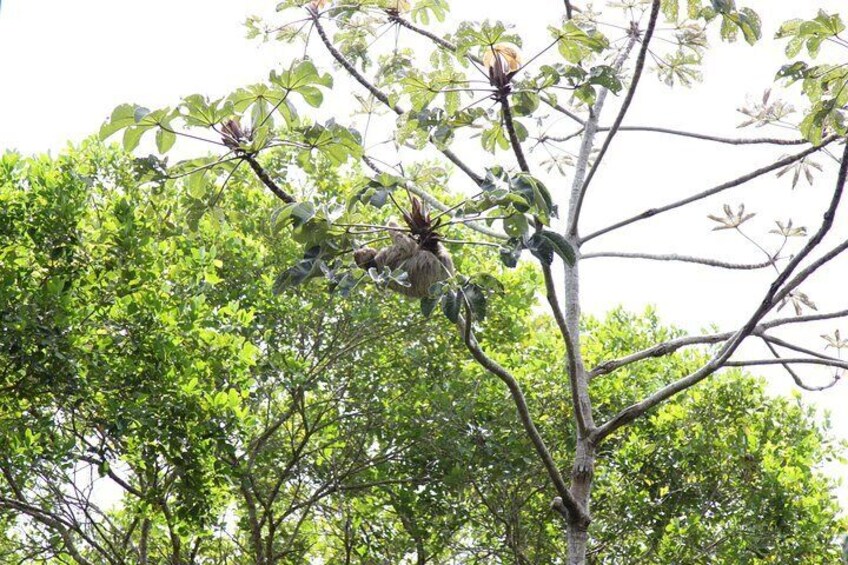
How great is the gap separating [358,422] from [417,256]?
473cm

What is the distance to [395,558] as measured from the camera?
975cm

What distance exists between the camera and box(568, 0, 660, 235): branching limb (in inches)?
152

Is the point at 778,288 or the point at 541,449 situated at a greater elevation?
the point at 778,288

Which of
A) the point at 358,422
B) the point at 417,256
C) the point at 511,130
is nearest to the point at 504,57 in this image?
the point at 511,130

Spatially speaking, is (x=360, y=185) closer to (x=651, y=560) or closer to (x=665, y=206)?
(x=665, y=206)

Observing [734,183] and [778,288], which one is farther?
[734,183]

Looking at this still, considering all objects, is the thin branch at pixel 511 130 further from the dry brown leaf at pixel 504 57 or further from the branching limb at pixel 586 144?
the branching limb at pixel 586 144

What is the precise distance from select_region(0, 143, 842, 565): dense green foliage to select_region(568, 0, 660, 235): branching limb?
2589 mm

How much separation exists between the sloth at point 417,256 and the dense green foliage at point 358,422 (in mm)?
1598

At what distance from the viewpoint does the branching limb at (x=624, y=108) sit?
3.86 m

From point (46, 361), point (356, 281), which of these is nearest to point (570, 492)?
point (356, 281)

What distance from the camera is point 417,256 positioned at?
16.3 feet

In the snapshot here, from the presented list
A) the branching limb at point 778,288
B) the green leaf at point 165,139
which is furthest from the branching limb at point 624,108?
the green leaf at point 165,139

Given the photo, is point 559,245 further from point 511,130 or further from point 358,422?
point 358,422
